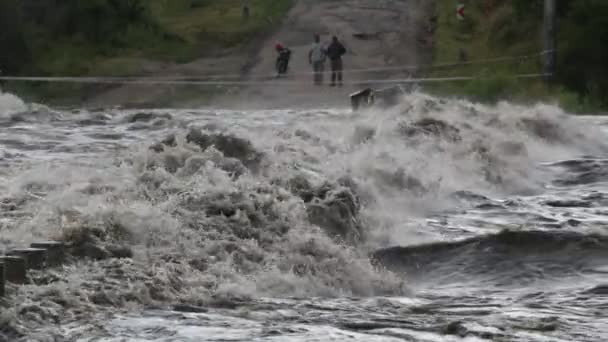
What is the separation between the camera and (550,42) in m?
33.8

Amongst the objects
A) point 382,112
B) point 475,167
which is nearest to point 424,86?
point 382,112

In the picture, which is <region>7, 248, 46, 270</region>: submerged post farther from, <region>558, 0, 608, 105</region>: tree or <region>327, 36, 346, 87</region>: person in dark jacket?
<region>327, 36, 346, 87</region>: person in dark jacket

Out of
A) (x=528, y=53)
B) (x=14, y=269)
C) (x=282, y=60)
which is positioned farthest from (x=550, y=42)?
(x=14, y=269)

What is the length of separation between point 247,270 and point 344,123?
11.3 m

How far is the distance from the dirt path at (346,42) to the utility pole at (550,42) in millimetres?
4627

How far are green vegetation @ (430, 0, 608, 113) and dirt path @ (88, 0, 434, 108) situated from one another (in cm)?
124

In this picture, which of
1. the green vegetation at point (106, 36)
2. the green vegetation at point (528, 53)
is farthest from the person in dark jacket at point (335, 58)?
the green vegetation at point (106, 36)

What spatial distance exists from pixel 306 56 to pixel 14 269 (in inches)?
1321

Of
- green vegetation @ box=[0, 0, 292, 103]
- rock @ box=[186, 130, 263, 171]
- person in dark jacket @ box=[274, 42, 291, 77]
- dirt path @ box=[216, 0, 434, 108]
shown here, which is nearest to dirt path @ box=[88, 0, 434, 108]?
dirt path @ box=[216, 0, 434, 108]

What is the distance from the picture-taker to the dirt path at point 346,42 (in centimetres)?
3616

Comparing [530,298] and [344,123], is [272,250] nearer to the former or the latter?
[530,298]

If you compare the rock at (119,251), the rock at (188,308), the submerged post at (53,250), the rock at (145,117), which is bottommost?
the rock at (145,117)

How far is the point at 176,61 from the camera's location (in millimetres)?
41906

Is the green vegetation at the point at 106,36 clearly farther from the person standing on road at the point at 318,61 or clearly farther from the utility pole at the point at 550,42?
the utility pole at the point at 550,42
